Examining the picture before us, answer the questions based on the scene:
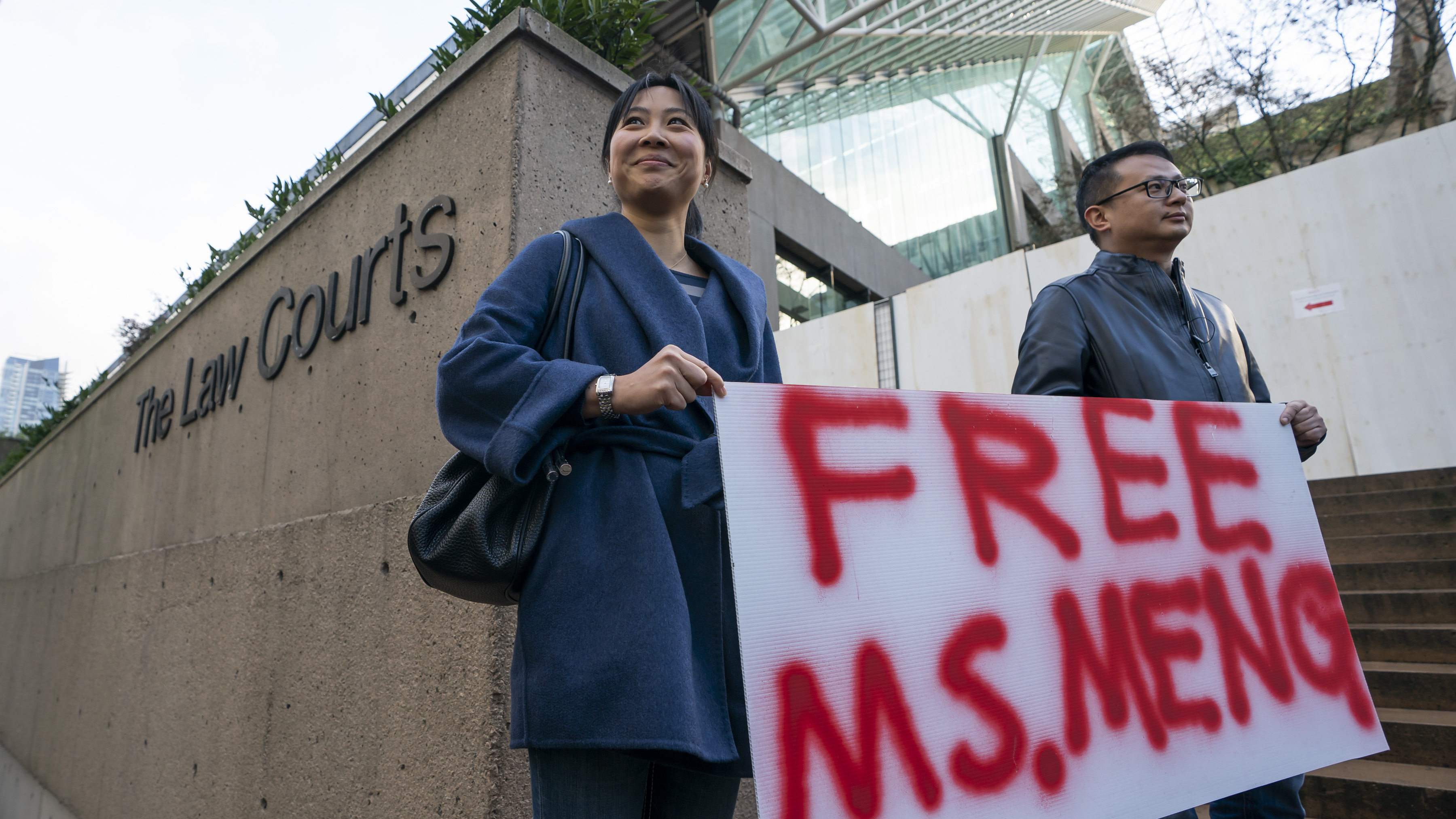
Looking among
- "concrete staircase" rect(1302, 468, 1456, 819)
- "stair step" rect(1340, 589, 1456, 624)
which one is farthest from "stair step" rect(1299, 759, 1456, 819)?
"stair step" rect(1340, 589, 1456, 624)

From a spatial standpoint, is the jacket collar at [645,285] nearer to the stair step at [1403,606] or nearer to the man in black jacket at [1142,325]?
the man in black jacket at [1142,325]

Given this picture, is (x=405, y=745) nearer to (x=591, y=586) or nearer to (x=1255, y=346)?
(x=591, y=586)

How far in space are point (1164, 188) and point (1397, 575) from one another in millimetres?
3821

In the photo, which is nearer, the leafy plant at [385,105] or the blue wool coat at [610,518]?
the blue wool coat at [610,518]

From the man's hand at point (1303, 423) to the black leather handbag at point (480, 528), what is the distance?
175cm

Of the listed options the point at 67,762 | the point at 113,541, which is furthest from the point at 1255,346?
the point at 67,762

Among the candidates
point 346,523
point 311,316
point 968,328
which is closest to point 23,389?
point 968,328

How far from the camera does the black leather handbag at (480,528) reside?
3.74 feet

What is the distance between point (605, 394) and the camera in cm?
110

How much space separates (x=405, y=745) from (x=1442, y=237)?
9.59 meters

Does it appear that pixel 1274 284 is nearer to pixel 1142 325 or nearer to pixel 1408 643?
pixel 1408 643

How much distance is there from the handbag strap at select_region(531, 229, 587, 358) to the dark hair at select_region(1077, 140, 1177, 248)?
53.1 inches

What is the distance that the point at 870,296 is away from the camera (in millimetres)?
17656

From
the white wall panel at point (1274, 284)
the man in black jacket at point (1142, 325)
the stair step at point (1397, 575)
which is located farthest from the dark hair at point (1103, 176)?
the white wall panel at point (1274, 284)
